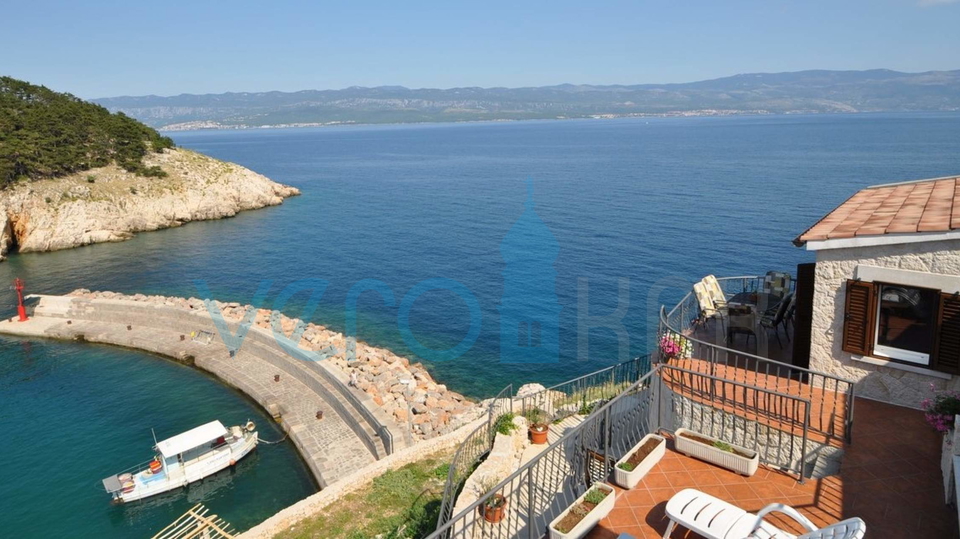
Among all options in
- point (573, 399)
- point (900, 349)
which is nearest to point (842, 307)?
point (900, 349)

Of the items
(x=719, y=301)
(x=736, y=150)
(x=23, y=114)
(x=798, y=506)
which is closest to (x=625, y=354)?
(x=719, y=301)

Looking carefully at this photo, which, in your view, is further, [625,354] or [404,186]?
[404,186]

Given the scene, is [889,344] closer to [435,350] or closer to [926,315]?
[926,315]

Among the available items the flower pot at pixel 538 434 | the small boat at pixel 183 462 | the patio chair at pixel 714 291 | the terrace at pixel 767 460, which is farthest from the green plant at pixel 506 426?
the small boat at pixel 183 462

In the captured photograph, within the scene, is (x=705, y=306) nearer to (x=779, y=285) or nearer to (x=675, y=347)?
(x=779, y=285)

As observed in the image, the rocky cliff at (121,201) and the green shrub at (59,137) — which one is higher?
the green shrub at (59,137)

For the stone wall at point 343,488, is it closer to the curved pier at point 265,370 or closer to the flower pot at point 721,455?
the curved pier at point 265,370
